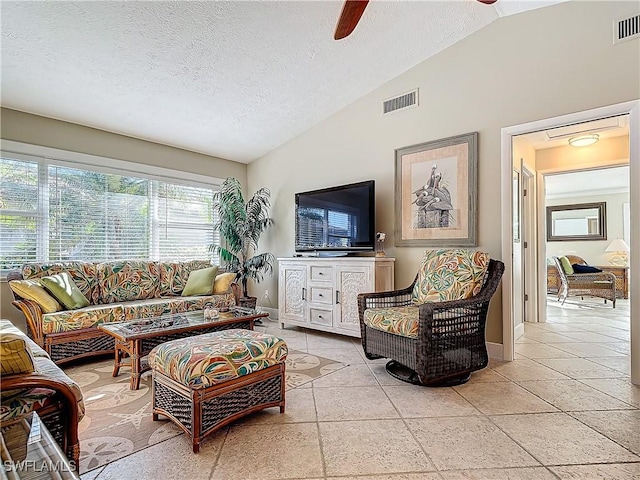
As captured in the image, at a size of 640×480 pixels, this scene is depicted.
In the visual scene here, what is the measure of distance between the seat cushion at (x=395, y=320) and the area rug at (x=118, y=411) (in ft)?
1.77

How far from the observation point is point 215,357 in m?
1.85

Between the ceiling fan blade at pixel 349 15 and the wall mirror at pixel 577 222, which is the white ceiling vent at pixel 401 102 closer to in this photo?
the ceiling fan blade at pixel 349 15

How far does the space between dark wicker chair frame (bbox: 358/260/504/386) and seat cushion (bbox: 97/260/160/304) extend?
2.64 meters

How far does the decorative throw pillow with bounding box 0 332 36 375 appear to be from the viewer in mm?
1201

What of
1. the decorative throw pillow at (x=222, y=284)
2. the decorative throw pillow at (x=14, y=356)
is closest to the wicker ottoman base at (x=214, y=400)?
the decorative throw pillow at (x=14, y=356)

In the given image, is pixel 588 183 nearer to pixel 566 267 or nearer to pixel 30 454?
pixel 566 267

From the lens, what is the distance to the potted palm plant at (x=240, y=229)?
5098 millimetres

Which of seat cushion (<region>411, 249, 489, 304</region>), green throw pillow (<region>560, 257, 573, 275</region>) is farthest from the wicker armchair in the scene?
seat cushion (<region>411, 249, 489, 304</region>)

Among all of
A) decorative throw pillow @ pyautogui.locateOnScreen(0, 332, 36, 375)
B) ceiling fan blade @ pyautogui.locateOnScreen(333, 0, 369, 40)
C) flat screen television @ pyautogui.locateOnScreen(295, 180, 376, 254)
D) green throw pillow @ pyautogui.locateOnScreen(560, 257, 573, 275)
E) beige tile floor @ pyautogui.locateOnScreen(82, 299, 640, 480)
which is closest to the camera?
decorative throw pillow @ pyautogui.locateOnScreen(0, 332, 36, 375)

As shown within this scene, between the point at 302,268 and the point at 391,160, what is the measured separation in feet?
5.45

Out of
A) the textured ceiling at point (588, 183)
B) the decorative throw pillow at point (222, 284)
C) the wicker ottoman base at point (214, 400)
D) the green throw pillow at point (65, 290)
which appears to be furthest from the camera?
the textured ceiling at point (588, 183)

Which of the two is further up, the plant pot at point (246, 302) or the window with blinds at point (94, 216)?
the window with blinds at point (94, 216)

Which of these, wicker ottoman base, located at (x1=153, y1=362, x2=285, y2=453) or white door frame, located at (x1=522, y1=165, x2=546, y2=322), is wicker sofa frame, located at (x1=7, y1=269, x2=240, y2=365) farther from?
white door frame, located at (x1=522, y1=165, x2=546, y2=322)

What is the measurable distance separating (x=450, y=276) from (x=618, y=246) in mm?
7037
